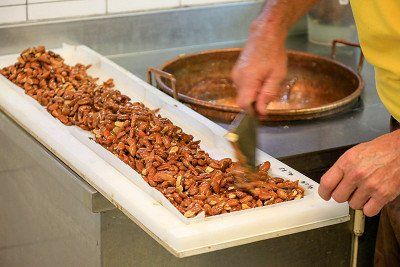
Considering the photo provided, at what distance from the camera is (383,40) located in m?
2.01

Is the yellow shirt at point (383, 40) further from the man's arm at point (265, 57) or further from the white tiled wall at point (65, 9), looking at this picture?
the white tiled wall at point (65, 9)

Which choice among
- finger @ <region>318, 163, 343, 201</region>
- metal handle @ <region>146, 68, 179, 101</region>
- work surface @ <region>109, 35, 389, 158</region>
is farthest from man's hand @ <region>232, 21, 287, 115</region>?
metal handle @ <region>146, 68, 179, 101</region>

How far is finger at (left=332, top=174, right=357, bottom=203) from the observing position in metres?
1.76

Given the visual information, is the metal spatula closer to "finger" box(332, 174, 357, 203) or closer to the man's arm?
the man's arm

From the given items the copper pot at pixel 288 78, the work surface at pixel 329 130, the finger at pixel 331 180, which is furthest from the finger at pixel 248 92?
the copper pot at pixel 288 78

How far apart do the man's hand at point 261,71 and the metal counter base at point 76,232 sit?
422 millimetres

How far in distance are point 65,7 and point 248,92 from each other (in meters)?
1.25

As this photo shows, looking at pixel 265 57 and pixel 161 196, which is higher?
pixel 265 57

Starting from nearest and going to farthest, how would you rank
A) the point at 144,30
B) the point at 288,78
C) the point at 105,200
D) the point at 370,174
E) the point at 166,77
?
1. the point at 370,174
2. the point at 105,200
3. the point at 166,77
4. the point at 288,78
5. the point at 144,30

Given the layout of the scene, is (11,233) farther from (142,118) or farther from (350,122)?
(350,122)

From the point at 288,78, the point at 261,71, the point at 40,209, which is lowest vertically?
the point at 40,209

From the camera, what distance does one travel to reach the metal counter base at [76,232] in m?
2.05

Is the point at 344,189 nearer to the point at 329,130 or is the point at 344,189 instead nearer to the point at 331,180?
the point at 331,180

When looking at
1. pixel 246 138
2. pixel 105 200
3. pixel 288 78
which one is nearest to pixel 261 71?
pixel 246 138
